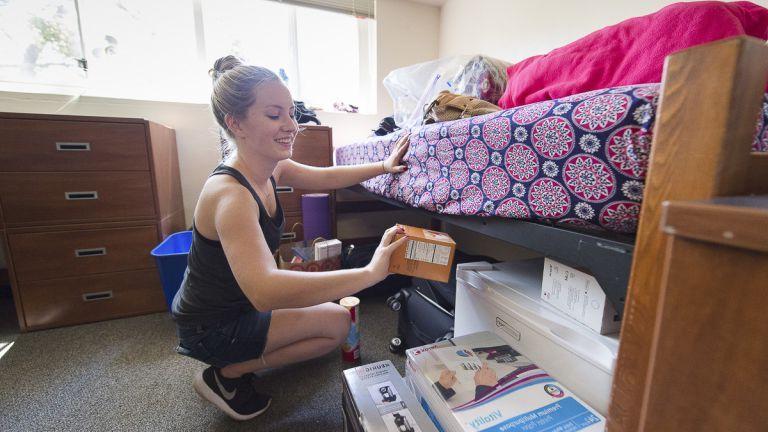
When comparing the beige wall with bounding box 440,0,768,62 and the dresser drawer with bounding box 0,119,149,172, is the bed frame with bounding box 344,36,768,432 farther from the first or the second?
the dresser drawer with bounding box 0,119,149,172

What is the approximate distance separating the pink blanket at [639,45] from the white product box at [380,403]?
79 cm

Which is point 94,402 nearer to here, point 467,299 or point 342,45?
point 467,299

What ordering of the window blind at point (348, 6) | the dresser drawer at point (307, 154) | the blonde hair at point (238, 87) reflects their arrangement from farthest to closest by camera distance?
the window blind at point (348, 6)
the dresser drawer at point (307, 154)
the blonde hair at point (238, 87)

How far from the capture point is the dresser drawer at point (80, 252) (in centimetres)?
137

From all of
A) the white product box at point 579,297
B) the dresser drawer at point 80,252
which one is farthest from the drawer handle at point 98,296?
the white product box at point 579,297

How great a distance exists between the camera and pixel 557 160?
1.67 ft

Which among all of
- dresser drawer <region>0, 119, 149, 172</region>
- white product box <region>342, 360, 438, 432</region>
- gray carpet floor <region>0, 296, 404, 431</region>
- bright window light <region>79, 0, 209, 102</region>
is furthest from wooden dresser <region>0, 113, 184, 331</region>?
white product box <region>342, 360, 438, 432</region>

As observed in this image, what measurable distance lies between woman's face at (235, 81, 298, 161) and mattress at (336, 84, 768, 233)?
1.37 ft

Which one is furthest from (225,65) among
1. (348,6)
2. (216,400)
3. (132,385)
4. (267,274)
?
(348,6)

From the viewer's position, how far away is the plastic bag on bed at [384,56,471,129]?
1396 millimetres

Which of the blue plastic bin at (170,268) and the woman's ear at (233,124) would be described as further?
the blue plastic bin at (170,268)

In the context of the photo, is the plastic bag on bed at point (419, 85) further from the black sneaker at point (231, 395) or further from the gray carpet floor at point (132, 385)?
the black sneaker at point (231, 395)

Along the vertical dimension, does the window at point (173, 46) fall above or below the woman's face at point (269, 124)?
above

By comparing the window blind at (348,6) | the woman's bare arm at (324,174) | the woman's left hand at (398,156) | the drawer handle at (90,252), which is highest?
the window blind at (348,6)
